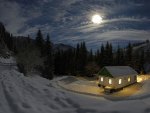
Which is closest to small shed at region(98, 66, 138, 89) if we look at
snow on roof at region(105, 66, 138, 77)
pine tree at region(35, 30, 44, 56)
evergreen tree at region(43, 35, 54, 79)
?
snow on roof at region(105, 66, 138, 77)

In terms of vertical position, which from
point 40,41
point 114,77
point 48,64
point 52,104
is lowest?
point 114,77

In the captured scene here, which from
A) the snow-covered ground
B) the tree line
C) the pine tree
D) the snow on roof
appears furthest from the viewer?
the pine tree

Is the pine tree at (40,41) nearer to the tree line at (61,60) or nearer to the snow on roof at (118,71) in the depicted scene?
the tree line at (61,60)

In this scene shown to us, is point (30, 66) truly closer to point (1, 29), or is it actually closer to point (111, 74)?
point (111, 74)

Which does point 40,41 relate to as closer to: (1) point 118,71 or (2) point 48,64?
(2) point 48,64

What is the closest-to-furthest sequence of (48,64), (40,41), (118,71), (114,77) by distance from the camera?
1. (114,77)
2. (118,71)
3. (48,64)
4. (40,41)

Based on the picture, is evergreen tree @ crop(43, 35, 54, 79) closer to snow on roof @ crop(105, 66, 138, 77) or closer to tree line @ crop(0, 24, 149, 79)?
tree line @ crop(0, 24, 149, 79)

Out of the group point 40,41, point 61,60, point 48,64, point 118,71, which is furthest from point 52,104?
point 61,60

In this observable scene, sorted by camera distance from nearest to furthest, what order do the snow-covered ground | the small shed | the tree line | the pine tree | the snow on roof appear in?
the snow-covered ground, the small shed, the snow on roof, the tree line, the pine tree

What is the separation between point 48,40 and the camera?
65.5 meters

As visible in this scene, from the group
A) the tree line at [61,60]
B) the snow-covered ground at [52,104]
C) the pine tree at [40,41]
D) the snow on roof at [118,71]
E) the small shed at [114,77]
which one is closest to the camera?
the snow-covered ground at [52,104]

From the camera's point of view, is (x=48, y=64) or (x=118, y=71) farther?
(x=48, y=64)

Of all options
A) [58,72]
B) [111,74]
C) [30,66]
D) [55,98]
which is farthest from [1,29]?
[55,98]

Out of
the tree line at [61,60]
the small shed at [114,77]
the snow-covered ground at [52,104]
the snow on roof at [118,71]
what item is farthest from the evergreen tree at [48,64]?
the snow-covered ground at [52,104]
